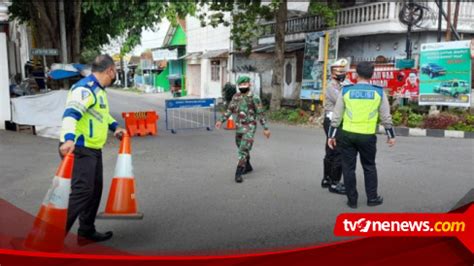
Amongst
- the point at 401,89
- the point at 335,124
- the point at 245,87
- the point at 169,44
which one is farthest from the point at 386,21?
the point at 169,44

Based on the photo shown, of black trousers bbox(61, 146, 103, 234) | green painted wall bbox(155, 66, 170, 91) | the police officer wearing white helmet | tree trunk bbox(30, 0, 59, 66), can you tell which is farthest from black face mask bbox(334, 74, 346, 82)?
green painted wall bbox(155, 66, 170, 91)

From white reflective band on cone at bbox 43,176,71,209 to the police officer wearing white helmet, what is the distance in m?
3.31

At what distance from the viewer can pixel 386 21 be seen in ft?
47.4

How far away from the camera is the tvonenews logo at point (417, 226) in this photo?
283 cm

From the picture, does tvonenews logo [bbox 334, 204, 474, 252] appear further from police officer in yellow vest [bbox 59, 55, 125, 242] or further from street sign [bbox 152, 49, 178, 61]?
street sign [bbox 152, 49, 178, 61]

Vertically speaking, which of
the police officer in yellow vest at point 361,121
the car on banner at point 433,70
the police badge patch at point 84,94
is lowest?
the police officer in yellow vest at point 361,121

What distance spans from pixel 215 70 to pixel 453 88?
18.8 m

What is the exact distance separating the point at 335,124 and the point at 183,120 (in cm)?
1107

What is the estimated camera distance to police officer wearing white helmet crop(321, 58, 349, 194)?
5.48 metres

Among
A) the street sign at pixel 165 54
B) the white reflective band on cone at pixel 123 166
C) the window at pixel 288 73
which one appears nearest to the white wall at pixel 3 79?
the white reflective band on cone at pixel 123 166

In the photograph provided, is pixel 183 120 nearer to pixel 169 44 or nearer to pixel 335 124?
pixel 335 124

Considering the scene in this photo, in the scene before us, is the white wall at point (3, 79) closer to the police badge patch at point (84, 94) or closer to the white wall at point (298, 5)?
the police badge patch at point (84, 94)

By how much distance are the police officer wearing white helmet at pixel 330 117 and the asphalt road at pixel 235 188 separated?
0.18 meters

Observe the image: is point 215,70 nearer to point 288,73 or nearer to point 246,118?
point 288,73
